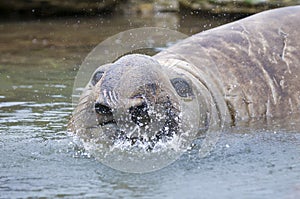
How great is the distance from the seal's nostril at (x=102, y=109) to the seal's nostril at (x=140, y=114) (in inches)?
5.3

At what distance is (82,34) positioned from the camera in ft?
35.8

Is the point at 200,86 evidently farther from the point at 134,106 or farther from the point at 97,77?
the point at 134,106

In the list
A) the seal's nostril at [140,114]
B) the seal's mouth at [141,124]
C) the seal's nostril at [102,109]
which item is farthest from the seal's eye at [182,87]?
the seal's nostril at [102,109]

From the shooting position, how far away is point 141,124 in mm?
4742

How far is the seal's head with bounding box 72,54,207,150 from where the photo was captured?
187 inches

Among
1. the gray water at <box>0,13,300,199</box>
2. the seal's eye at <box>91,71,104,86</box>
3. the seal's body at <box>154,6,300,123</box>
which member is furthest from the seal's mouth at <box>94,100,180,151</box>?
the seal's body at <box>154,6,300,123</box>

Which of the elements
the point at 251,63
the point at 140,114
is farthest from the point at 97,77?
the point at 251,63

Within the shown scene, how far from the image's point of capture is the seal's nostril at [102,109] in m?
4.75

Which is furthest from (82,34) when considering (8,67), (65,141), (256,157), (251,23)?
(256,157)

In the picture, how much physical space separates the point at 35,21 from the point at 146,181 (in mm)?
8180

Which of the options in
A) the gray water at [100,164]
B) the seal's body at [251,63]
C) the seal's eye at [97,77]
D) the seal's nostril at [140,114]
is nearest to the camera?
the gray water at [100,164]

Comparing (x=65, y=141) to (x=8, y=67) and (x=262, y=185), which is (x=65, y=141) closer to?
(x=262, y=185)

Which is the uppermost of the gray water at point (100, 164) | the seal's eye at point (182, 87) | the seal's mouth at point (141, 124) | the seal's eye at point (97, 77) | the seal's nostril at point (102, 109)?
the seal's eye at point (97, 77)

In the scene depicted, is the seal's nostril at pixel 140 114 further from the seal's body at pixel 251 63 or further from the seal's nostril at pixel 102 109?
the seal's body at pixel 251 63
